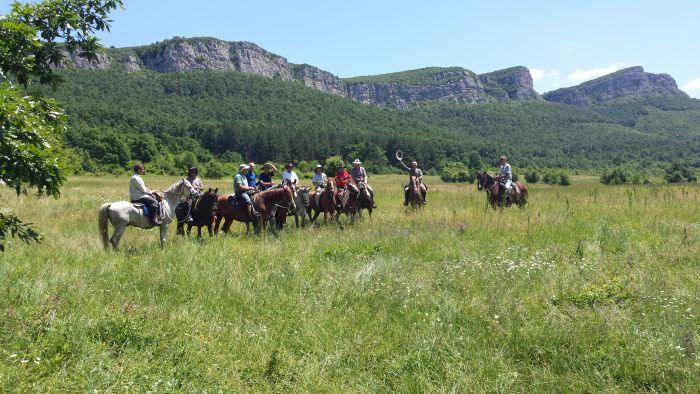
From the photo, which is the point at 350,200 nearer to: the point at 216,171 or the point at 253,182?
the point at 253,182

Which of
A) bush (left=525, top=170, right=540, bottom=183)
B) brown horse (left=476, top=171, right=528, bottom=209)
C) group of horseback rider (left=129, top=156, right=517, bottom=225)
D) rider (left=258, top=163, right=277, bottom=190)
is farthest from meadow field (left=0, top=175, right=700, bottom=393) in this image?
bush (left=525, top=170, right=540, bottom=183)

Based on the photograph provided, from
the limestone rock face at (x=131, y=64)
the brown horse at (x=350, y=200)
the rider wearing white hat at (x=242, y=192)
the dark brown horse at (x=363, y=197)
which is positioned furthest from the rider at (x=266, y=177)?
the limestone rock face at (x=131, y=64)

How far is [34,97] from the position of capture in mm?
4078

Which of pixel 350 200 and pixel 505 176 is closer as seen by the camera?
pixel 350 200

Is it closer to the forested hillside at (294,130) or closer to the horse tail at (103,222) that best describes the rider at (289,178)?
the horse tail at (103,222)

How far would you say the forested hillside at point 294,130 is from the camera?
85000 mm

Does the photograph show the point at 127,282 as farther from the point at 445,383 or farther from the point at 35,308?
the point at 445,383

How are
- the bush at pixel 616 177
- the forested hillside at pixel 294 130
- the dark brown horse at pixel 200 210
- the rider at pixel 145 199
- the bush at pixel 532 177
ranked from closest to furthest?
the rider at pixel 145 199
the dark brown horse at pixel 200 210
the bush at pixel 616 177
the bush at pixel 532 177
the forested hillside at pixel 294 130

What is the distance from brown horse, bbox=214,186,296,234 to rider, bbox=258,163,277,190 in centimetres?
154

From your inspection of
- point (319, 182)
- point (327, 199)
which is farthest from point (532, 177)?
point (327, 199)

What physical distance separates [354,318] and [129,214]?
6.71m

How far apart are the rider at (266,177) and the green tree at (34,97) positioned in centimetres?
935

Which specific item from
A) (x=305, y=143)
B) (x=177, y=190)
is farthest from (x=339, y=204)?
(x=305, y=143)

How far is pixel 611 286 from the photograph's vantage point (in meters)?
6.55
